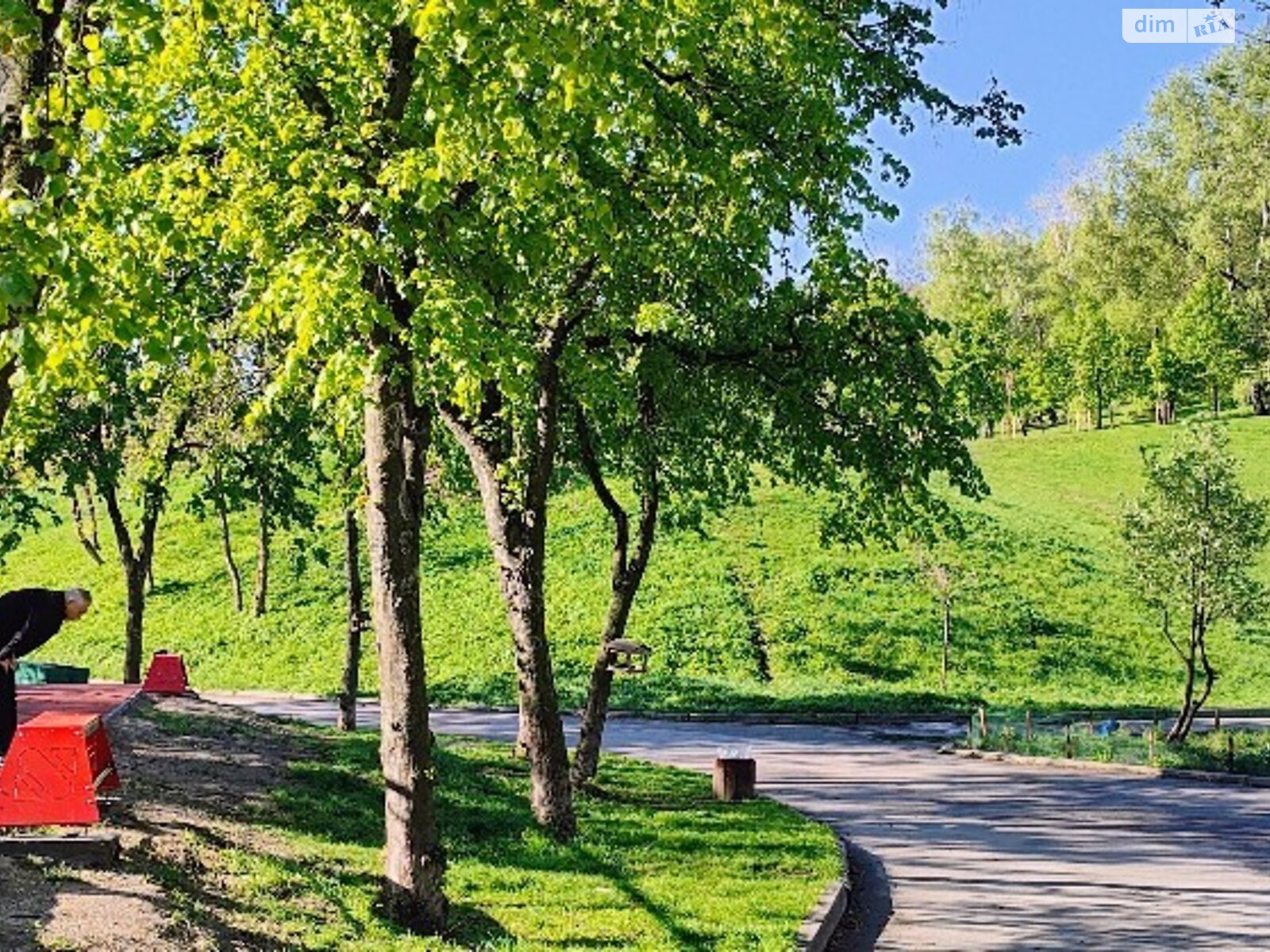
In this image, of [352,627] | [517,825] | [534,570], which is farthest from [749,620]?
[517,825]

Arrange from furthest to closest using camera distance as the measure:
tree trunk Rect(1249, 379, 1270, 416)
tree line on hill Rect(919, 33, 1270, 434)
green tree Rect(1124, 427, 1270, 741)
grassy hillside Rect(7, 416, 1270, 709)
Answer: tree trunk Rect(1249, 379, 1270, 416)
tree line on hill Rect(919, 33, 1270, 434)
grassy hillside Rect(7, 416, 1270, 709)
green tree Rect(1124, 427, 1270, 741)

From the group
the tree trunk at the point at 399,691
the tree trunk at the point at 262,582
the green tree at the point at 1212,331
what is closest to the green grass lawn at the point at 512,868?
the tree trunk at the point at 399,691

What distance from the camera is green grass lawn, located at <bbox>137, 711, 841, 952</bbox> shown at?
9.78m

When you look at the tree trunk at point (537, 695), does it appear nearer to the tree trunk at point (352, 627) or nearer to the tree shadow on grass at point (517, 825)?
the tree shadow on grass at point (517, 825)

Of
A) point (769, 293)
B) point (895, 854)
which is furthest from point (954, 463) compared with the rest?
point (895, 854)

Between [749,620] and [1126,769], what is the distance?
1769 cm

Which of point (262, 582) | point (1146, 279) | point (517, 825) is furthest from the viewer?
point (1146, 279)

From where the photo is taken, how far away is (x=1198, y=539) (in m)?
28.1

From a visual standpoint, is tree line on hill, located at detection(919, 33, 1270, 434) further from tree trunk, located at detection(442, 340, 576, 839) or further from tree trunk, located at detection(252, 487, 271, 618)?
tree trunk, located at detection(442, 340, 576, 839)

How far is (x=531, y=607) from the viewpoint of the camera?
15.1m

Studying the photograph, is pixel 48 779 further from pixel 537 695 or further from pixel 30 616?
pixel 537 695

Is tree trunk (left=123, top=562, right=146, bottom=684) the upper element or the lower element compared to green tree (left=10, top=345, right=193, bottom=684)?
lower

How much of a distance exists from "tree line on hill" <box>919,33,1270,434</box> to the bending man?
46408mm

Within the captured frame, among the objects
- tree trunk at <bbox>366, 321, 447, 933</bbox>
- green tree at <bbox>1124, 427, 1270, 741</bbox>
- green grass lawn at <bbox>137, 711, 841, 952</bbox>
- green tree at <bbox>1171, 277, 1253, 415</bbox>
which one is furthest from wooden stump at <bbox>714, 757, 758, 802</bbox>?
green tree at <bbox>1171, 277, 1253, 415</bbox>
